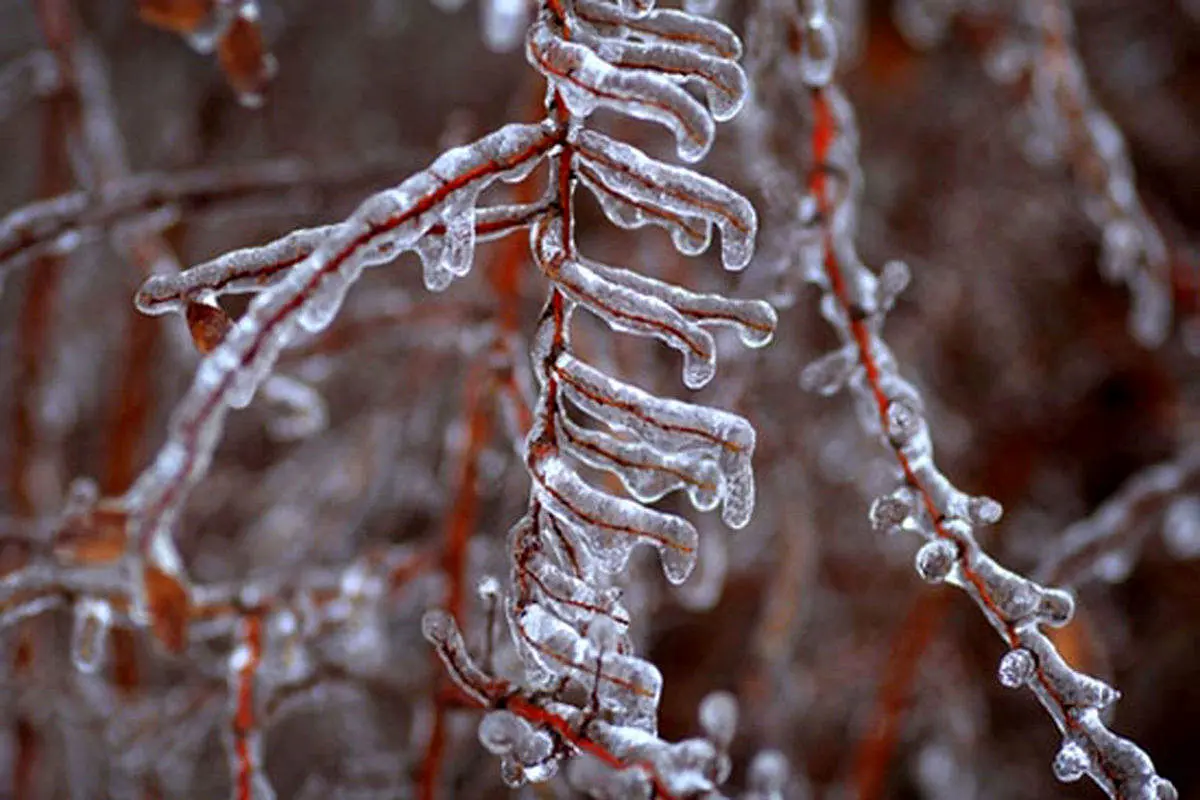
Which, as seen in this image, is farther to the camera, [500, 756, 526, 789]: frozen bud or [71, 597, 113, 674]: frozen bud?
[71, 597, 113, 674]: frozen bud

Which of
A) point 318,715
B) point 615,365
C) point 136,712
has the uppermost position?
point 615,365

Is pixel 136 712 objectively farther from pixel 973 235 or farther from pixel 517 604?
pixel 973 235

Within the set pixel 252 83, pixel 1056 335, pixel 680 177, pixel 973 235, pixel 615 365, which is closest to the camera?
pixel 680 177

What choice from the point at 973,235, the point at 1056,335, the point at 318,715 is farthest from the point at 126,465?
the point at 1056,335

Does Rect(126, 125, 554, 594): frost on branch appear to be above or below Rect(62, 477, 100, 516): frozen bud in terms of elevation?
above

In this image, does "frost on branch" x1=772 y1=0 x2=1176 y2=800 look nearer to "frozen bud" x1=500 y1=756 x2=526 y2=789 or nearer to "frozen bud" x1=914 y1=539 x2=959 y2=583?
"frozen bud" x1=914 y1=539 x2=959 y2=583

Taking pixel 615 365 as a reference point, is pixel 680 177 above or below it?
above

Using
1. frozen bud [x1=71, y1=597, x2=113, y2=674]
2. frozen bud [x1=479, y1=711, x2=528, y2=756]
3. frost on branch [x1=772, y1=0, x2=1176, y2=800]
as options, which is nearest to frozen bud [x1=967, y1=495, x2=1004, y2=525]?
frost on branch [x1=772, y1=0, x2=1176, y2=800]
